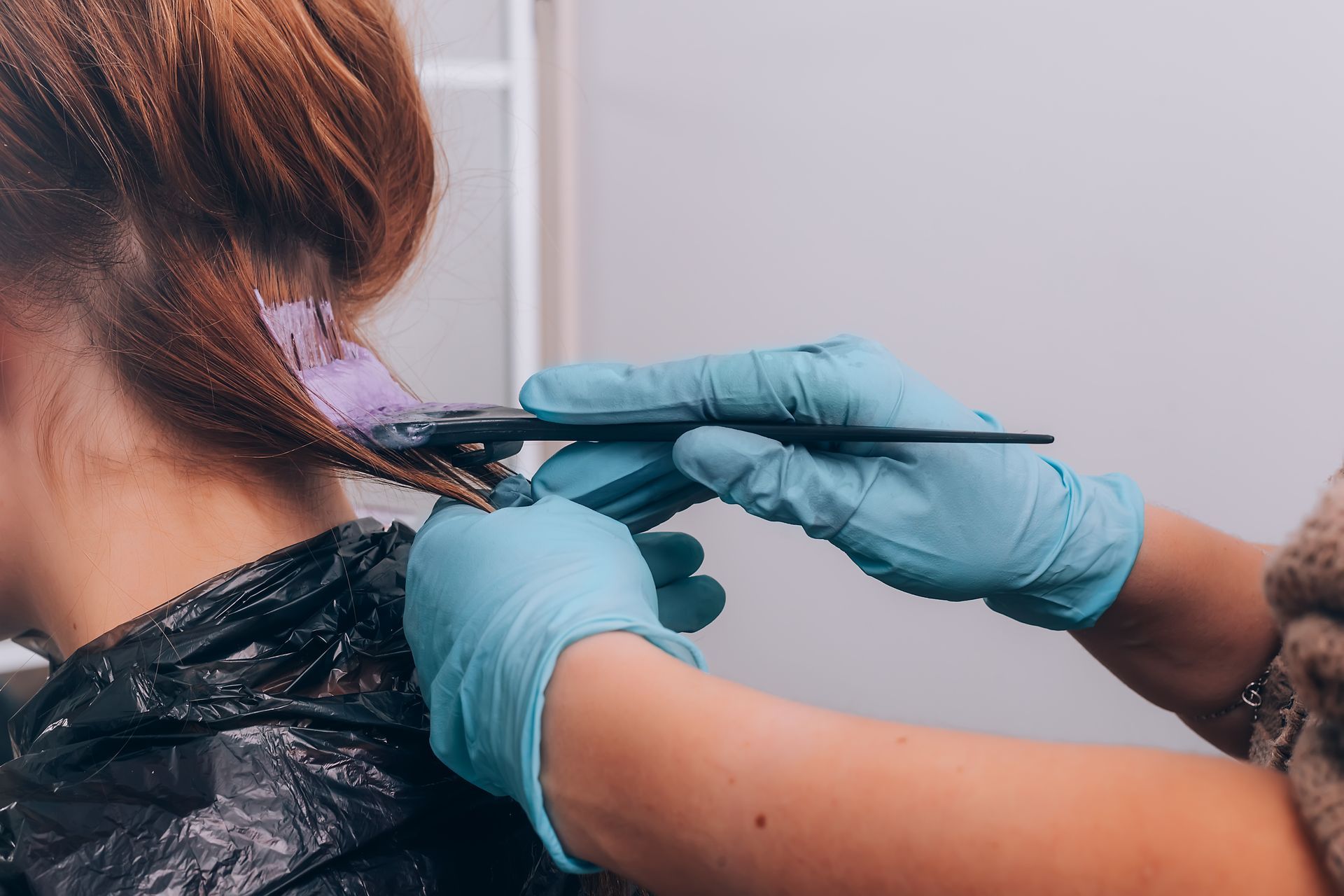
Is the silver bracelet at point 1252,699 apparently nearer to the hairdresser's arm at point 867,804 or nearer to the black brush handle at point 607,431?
the black brush handle at point 607,431

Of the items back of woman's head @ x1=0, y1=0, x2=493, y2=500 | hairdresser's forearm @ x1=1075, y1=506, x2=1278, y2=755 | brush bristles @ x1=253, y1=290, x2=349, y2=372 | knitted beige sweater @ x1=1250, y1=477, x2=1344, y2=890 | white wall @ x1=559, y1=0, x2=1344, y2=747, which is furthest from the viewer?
white wall @ x1=559, y1=0, x2=1344, y2=747

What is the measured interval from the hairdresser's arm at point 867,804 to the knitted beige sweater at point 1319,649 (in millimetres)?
22

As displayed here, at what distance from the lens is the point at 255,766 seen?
0.62 metres

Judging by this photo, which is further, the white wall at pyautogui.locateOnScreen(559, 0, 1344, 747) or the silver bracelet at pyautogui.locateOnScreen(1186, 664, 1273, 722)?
the white wall at pyautogui.locateOnScreen(559, 0, 1344, 747)

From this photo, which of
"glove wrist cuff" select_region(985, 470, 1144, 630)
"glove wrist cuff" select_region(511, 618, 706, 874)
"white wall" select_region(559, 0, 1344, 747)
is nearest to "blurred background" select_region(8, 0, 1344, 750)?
"white wall" select_region(559, 0, 1344, 747)

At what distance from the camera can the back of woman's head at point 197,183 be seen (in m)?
0.64

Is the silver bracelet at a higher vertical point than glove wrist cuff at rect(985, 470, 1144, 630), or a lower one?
lower

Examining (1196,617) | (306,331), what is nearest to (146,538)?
(306,331)

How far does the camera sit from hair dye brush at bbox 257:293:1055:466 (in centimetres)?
70

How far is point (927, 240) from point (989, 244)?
98 millimetres

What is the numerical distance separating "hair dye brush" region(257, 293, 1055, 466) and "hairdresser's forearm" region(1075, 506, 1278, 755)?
24cm

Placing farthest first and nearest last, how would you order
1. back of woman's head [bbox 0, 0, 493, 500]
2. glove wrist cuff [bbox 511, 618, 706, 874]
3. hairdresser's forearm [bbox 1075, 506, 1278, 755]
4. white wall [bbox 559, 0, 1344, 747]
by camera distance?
white wall [bbox 559, 0, 1344, 747] < hairdresser's forearm [bbox 1075, 506, 1278, 755] < back of woman's head [bbox 0, 0, 493, 500] < glove wrist cuff [bbox 511, 618, 706, 874]

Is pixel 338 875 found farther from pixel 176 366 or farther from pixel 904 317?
pixel 904 317

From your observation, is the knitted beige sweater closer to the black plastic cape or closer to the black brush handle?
the black brush handle
